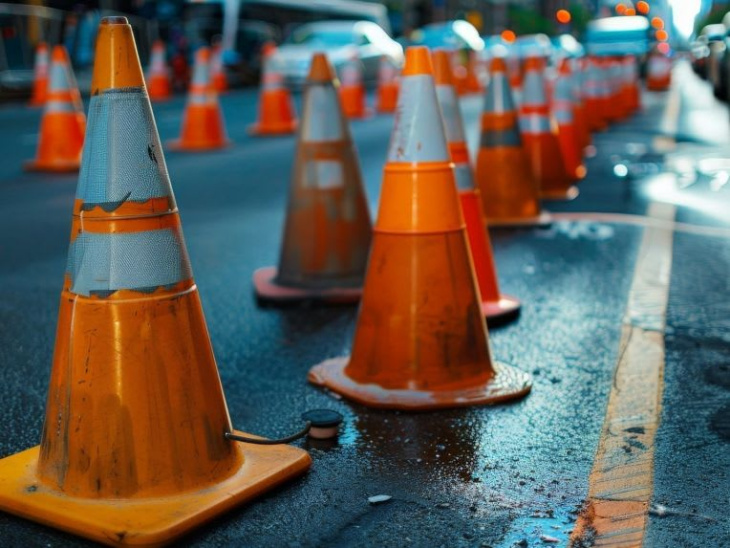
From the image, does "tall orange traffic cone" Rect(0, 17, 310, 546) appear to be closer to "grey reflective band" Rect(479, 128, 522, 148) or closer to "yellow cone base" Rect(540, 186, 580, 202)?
"grey reflective band" Rect(479, 128, 522, 148)

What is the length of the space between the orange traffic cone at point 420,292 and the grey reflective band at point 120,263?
112 centimetres

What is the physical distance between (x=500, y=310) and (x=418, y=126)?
4.45 ft

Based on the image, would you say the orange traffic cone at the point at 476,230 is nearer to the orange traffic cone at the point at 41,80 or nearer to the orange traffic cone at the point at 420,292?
the orange traffic cone at the point at 420,292

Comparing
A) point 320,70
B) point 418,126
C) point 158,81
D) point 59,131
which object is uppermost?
point 320,70

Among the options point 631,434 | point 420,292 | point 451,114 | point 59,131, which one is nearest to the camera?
point 631,434

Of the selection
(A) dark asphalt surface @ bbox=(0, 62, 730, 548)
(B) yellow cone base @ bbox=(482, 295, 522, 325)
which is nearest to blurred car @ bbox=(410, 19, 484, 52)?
(A) dark asphalt surface @ bbox=(0, 62, 730, 548)

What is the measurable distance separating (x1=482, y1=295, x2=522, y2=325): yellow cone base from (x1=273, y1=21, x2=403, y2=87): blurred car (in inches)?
875

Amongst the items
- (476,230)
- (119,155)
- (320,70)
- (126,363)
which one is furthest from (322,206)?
(126,363)

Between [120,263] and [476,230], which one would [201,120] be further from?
[120,263]

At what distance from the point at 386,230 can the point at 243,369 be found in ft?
2.85

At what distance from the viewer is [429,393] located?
393 centimetres

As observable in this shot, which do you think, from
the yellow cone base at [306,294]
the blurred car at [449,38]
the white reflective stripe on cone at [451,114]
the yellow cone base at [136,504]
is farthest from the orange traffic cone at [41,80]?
the yellow cone base at [136,504]

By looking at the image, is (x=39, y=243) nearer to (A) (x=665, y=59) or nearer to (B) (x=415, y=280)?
(B) (x=415, y=280)

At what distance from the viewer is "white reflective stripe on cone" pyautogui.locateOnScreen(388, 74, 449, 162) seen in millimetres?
4086
